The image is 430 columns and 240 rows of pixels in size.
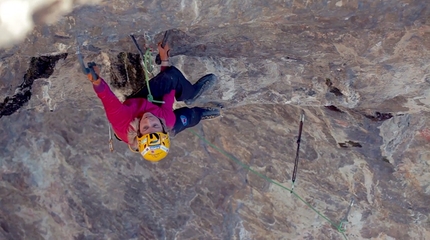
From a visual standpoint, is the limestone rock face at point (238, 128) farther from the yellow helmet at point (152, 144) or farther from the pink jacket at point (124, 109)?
the yellow helmet at point (152, 144)

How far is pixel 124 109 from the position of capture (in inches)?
162

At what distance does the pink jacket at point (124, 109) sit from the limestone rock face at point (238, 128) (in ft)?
1.56

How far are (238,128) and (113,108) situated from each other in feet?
7.94

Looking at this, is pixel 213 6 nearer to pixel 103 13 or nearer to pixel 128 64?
pixel 103 13

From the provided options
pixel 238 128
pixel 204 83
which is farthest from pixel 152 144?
pixel 238 128

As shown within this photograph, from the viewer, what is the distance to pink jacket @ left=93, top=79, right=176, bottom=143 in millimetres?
3984

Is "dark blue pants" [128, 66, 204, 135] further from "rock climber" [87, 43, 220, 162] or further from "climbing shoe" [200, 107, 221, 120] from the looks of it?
"climbing shoe" [200, 107, 221, 120]

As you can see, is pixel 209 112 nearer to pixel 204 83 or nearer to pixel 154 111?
pixel 204 83

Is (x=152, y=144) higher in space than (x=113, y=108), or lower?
lower

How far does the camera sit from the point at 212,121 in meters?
6.24

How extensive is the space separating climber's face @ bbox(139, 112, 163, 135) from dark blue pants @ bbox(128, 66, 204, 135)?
0.47m

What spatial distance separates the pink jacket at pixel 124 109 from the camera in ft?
13.1

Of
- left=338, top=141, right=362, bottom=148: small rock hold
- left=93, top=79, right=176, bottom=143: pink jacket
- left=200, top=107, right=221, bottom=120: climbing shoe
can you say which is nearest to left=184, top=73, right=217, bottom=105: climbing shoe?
left=200, top=107, right=221, bottom=120: climbing shoe

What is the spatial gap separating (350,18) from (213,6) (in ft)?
3.73
